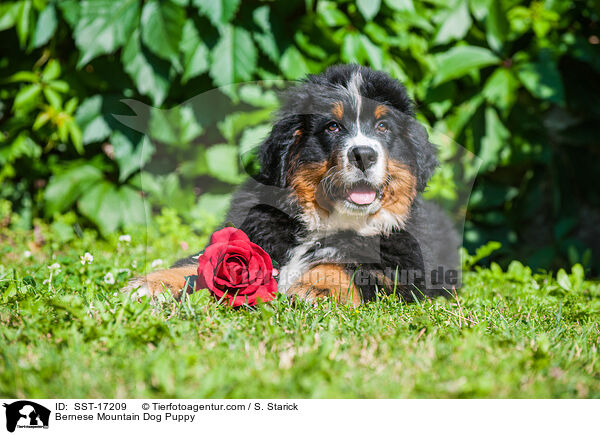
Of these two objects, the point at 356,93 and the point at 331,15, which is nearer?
the point at 356,93

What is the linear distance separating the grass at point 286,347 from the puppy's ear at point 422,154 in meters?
0.64

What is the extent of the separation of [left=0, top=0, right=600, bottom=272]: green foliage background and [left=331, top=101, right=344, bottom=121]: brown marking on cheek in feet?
2.37

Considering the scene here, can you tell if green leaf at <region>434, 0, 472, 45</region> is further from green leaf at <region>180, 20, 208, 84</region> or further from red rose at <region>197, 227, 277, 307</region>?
red rose at <region>197, 227, 277, 307</region>

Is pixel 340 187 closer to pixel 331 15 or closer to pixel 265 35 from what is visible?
pixel 265 35

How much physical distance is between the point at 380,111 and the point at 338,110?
21 cm

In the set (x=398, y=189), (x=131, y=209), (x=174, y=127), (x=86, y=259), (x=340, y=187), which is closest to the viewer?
(x=340, y=187)

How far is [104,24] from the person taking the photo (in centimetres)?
385

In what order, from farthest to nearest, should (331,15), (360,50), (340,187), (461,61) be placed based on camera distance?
(461,61), (331,15), (360,50), (340,187)

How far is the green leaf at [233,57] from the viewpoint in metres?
3.46

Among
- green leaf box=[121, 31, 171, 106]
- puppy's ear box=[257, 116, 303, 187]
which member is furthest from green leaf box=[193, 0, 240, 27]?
puppy's ear box=[257, 116, 303, 187]

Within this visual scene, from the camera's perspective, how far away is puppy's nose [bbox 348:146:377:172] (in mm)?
2301

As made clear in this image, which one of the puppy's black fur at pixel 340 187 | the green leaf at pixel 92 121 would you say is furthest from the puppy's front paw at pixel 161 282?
the green leaf at pixel 92 121

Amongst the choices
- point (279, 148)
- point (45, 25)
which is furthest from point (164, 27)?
point (279, 148)

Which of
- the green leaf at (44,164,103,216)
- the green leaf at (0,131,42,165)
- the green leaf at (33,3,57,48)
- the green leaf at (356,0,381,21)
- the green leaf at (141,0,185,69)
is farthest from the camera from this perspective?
the green leaf at (0,131,42,165)
